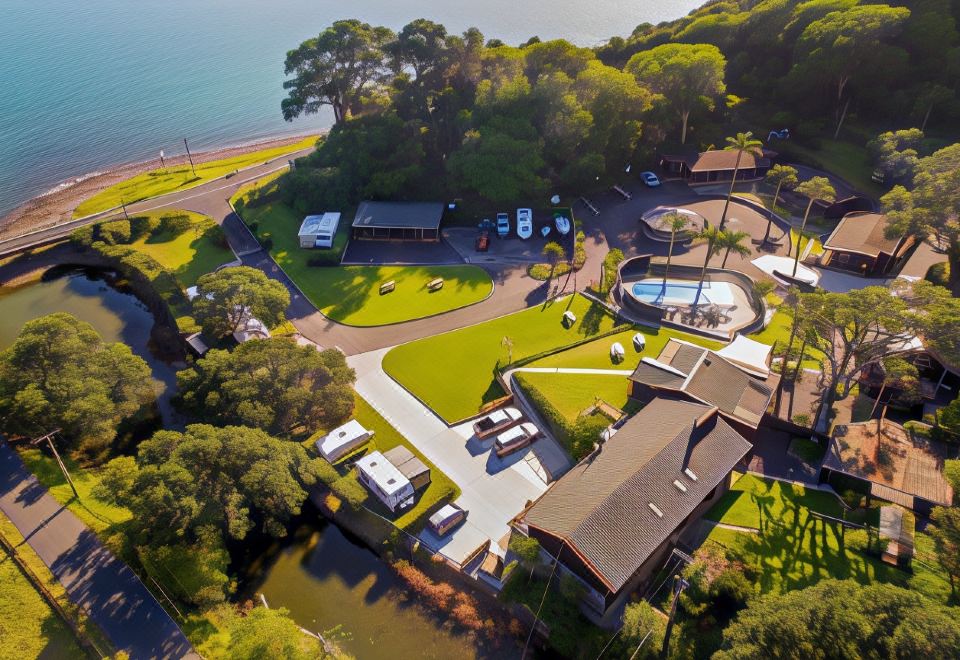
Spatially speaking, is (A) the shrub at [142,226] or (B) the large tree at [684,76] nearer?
(A) the shrub at [142,226]

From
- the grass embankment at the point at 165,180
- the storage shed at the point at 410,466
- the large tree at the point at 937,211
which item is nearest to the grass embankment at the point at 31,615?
the storage shed at the point at 410,466

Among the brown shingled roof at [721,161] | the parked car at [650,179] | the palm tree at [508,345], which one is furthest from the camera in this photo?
the parked car at [650,179]

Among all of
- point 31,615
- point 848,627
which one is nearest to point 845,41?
point 848,627

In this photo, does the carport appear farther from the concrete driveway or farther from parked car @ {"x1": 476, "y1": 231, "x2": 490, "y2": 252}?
the concrete driveway

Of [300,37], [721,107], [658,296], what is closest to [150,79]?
[300,37]

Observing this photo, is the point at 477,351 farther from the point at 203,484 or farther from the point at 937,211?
the point at 937,211

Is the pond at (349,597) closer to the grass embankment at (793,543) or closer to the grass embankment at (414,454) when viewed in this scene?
the grass embankment at (414,454)

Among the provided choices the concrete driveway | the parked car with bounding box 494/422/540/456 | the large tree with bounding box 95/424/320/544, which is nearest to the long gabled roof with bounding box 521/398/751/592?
the concrete driveway
